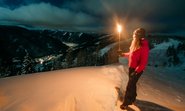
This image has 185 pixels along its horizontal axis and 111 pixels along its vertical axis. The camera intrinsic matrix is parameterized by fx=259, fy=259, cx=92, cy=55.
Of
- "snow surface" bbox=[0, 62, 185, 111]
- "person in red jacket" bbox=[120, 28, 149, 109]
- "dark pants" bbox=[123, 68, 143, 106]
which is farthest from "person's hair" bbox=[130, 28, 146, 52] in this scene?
→ "snow surface" bbox=[0, 62, 185, 111]

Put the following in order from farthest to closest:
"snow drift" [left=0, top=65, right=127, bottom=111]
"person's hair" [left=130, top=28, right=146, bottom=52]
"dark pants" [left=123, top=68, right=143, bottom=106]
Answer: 1. "dark pants" [left=123, top=68, right=143, bottom=106]
2. "snow drift" [left=0, top=65, right=127, bottom=111]
3. "person's hair" [left=130, top=28, right=146, bottom=52]

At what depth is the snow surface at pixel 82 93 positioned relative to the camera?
6922 mm

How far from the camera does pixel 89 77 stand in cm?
1004

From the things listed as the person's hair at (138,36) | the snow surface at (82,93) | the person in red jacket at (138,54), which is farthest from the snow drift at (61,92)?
the person's hair at (138,36)

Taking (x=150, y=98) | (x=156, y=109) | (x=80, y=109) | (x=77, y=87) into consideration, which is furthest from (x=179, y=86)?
(x=80, y=109)

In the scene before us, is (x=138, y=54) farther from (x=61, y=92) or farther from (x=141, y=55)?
(x=61, y=92)

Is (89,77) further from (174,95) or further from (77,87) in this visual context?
(174,95)

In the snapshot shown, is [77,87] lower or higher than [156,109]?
higher

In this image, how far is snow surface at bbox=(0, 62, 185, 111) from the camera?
22.7ft

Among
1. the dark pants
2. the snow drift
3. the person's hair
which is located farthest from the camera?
the dark pants

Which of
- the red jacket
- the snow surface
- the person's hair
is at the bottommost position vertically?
the snow surface

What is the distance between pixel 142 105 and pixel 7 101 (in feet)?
12.9

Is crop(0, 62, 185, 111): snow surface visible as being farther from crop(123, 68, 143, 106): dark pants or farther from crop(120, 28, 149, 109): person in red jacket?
crop(120, 28, 149, 109): person in red jacket

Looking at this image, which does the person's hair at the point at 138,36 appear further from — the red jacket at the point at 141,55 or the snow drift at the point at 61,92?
the snow drift at the point at 61,92
